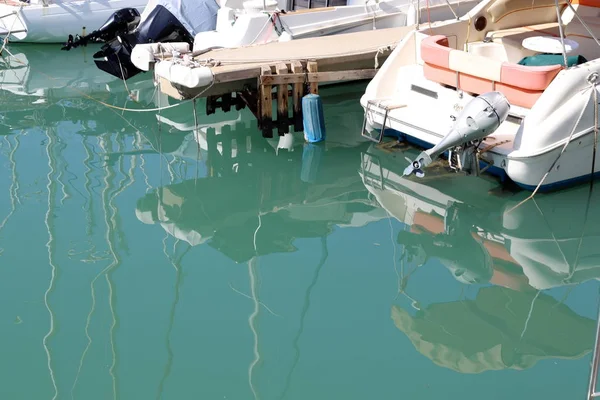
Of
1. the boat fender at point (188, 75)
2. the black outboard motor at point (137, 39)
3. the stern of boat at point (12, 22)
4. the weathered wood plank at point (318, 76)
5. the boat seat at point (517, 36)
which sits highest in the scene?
the boat seat at point (517, 36)

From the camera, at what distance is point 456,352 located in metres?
5.74

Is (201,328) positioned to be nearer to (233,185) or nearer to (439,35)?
(233,185)

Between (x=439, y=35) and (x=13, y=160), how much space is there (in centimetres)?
521

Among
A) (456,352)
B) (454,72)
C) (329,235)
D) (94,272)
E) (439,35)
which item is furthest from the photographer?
(439,35)

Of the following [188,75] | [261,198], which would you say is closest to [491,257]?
[261,198]

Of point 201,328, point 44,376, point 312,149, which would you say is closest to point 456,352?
point 201,328

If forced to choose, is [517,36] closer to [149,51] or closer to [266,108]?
[266,108]

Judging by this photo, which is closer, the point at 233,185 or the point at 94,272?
the point at 94,272

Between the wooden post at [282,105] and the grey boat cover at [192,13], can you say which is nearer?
the wooden post at [282,105]

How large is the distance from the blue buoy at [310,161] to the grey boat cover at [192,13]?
4.96 metres

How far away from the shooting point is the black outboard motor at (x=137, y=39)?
1233 cm

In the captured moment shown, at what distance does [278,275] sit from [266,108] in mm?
3309

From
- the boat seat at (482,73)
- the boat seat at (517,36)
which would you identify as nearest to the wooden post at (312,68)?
the boat seat at (482,73)

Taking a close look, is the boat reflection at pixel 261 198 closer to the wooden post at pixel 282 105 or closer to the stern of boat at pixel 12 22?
the wooden post at pixel 282 105
